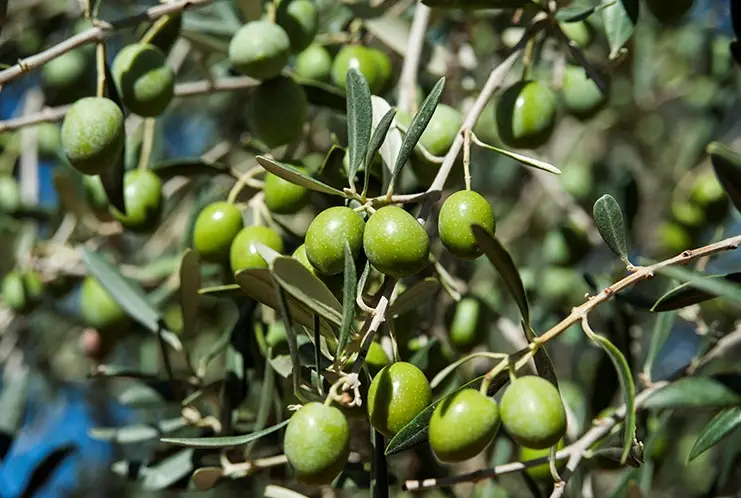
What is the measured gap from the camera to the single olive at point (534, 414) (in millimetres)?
993

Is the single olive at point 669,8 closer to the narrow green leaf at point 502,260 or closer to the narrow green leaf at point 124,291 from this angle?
the narrow green leaf at point 502,260

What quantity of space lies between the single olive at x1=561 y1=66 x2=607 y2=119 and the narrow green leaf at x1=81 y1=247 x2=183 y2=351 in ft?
3.58

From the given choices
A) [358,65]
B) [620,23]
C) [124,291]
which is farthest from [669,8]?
[124,291]

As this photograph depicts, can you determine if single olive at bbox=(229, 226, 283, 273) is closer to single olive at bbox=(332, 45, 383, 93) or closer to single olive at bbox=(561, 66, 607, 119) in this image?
single olive at bbox=(332, 45, 383, 93)

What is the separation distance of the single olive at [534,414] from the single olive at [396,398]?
133 mm

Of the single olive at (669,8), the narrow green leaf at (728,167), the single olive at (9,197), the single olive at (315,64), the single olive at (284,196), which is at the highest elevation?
the narrow green leaf at (728,167)

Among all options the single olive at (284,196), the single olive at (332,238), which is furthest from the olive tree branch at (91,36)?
the single olive at (332,238)

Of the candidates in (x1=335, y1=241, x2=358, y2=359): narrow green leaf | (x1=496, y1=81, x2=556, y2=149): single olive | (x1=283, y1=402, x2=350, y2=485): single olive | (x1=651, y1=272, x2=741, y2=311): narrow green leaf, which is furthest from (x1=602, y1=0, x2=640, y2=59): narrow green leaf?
(x1=283, y1=402, x2=350, y2=485): single olive

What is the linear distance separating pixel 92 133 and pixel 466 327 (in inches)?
32.8

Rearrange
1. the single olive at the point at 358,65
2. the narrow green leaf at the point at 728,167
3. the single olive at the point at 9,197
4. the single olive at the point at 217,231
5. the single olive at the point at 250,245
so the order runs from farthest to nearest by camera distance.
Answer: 1. the single olive at the point at 9,197
2. the single olive at the point at 358,65
3. the single olive at the point at 217,231
4. the single olive at the point at 250,245
5. the narrow green leaf at the point at 728,167

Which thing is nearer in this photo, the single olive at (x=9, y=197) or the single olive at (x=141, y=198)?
the single olive at (x=141, y=198)

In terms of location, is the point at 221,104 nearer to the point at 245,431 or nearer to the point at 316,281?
the point at 245,431

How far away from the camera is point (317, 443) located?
1028 mm

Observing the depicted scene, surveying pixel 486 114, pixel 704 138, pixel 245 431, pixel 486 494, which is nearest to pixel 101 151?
pixel 245 431
